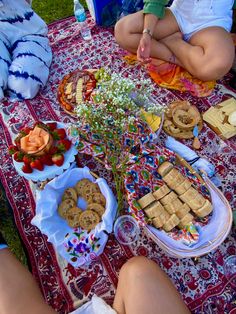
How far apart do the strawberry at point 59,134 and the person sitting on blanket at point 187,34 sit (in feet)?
3.19

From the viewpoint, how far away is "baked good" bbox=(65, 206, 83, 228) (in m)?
2.32

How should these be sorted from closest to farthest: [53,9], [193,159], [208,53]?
[193,159], [208,53], [53,9]

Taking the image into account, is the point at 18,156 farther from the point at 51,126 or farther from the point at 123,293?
the point at 123,293

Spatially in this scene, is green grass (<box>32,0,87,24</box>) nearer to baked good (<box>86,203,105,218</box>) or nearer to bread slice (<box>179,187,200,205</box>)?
baked good (<box>86,203,105,218</box>)

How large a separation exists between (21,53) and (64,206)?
5.15ft

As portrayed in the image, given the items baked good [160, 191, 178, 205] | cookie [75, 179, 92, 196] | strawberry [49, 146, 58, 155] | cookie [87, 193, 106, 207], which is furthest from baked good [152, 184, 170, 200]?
strawberry [49, 146, 58, 155]

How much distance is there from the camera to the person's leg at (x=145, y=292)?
1.74 m

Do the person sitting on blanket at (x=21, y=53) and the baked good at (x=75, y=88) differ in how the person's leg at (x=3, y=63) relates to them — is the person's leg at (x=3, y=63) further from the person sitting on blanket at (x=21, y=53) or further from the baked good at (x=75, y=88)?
the baked good at (x=75, y=88)

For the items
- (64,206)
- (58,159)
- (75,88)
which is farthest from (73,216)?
(75,88)

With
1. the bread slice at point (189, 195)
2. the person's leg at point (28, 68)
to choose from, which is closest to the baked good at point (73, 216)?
the bread slice at point (189, 195)

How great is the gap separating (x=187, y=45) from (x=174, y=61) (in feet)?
0.65

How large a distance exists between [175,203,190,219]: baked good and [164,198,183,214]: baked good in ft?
0.05

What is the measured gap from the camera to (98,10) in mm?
3459

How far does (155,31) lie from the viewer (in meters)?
3.00
